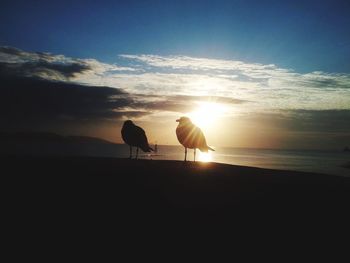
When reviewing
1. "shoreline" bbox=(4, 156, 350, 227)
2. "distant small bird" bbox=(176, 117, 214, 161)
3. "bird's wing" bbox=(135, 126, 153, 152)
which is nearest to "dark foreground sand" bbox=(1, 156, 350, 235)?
"shoreline" bbox=(4, 156, 350, 227)

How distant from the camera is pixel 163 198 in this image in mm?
7793

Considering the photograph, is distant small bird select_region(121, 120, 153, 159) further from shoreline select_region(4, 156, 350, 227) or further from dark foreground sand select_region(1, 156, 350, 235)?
dark foreground sand select_region(1, 156, 350, 235)

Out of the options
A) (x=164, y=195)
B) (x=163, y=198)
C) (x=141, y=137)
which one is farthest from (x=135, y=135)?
(x=163, y=198)

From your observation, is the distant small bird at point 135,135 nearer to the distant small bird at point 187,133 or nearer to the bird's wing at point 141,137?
the bird's wing at point 141,137

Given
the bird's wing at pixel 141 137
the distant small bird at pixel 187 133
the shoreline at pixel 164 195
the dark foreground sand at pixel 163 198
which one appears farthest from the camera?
the distant small bird at pixel 187 133

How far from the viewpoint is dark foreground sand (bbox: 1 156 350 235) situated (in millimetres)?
6516

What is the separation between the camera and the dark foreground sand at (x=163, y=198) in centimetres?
652

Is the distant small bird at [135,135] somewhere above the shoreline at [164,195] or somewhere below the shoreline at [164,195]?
above

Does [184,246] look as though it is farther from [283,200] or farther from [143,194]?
[283,200]

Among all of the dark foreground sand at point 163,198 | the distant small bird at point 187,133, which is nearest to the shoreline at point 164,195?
the dark foreground sand at point 163,198

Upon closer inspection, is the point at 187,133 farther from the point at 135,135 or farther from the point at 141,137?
the point at 135,135

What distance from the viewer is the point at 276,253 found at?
520cm

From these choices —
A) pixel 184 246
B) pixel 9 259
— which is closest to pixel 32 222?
pixel 9 259

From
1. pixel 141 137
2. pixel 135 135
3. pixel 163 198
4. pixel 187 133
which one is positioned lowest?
pixel 163 198
